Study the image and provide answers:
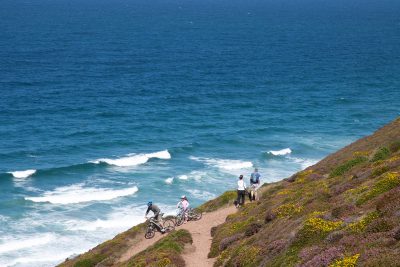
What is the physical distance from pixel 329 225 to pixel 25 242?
35992mm

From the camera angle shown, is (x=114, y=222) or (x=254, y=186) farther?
(x=114, y=222)

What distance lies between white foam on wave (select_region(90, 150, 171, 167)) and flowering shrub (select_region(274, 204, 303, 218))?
47617 mm

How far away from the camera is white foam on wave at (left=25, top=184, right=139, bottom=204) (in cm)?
5891

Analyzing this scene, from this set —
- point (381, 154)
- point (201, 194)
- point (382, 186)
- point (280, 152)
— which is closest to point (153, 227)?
point (381, 154)

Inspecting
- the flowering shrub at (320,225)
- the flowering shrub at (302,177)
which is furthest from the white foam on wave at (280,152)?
the flowering shrub at (320,225)

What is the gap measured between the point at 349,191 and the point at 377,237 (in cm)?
689

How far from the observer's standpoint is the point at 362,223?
17.3 m

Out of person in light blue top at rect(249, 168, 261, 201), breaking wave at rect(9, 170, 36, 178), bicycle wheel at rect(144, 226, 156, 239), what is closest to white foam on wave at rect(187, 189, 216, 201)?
breaking wave at rect(9, 170, 36, 178)

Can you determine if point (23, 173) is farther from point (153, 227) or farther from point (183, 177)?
point (153, 227)

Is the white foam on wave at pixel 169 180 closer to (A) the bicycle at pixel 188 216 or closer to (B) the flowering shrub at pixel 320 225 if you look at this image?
(A) the bicycle at pixel 188 216

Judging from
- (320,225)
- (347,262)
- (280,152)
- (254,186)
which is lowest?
(347,262)

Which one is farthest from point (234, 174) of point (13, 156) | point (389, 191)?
point (389, 191)

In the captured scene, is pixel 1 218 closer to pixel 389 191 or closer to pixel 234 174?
pixel 234 174

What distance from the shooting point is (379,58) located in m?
147
